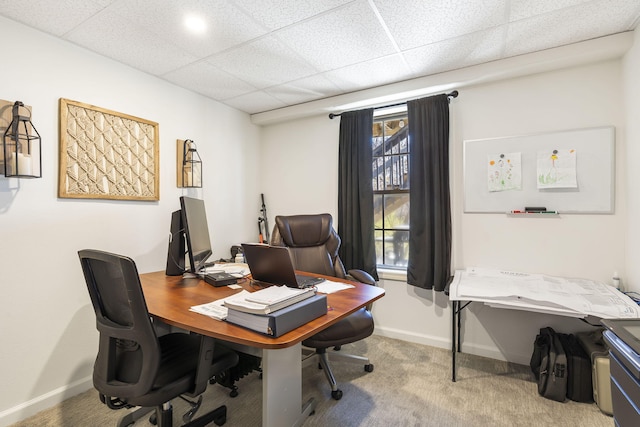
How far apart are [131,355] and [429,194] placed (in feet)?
7.90

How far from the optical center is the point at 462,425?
176 cm

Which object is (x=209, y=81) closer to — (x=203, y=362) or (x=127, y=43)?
(x=127, y=43)

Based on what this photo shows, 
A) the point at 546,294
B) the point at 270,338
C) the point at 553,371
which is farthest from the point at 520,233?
the point at 270,338

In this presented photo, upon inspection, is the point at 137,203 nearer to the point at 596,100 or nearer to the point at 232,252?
the point at 232,252

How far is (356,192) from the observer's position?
307 centimetres

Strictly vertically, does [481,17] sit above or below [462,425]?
above

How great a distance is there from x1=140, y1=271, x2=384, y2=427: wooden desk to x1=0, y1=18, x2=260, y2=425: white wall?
0.80 m

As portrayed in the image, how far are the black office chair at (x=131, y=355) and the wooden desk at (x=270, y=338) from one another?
0.12 meters

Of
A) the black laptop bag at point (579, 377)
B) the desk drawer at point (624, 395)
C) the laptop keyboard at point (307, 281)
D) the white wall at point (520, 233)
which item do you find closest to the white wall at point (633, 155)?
the white wall at point (520, 233)

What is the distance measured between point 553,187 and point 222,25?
2644 millimetres

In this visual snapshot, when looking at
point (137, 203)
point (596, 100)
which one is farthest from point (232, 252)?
point (596, 100)

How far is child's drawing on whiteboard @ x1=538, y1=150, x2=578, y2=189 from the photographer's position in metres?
2.28

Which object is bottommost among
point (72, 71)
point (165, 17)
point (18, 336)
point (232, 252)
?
point (18, 336)

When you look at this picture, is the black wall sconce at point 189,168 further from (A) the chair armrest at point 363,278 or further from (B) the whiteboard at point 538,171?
(B) the whiteboard at point 538,171
